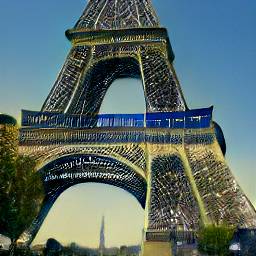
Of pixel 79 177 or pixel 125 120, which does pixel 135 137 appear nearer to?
pixel 125 120

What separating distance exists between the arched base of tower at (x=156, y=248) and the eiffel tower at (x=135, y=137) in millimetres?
45

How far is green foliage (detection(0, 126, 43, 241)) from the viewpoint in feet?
73.8

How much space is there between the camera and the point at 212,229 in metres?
23.6

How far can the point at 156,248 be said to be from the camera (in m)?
24.1

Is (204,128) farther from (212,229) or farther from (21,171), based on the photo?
(21,171)

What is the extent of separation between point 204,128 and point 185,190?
3469 millimetres

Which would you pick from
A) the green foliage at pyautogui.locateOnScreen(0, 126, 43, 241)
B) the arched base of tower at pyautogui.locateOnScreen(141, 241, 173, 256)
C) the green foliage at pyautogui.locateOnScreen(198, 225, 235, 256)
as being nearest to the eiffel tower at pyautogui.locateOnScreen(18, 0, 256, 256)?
the arched base of tower at pyautogui.locateOnScreen(141, 241, 173, 256)

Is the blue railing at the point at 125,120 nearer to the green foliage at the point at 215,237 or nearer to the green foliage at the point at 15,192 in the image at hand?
the green foliage at the point at 15,192

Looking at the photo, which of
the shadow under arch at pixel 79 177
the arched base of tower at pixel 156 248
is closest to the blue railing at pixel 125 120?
the shadow under arch at pixel 79 177

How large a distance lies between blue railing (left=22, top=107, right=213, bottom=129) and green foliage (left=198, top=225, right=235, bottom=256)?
19.0 feet

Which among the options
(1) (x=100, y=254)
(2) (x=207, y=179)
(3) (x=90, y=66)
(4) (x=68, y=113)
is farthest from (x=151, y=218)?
(1) (x=100, y=254)

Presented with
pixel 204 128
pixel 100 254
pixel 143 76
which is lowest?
pixel 100 254

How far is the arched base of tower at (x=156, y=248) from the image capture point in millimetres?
24000

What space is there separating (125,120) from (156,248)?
8.01 meters
